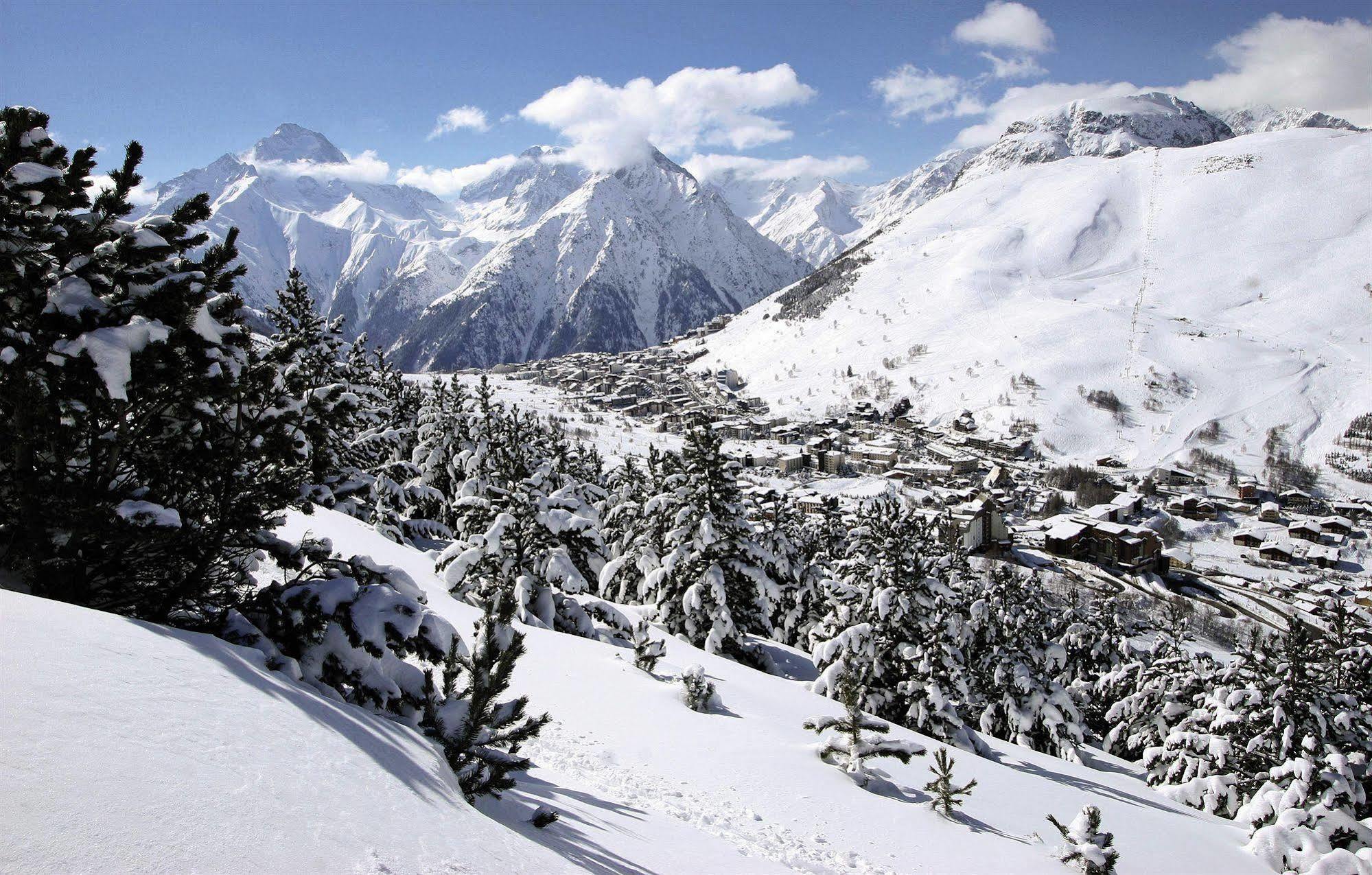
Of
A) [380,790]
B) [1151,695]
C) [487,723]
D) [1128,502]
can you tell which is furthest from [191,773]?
[1128,502]

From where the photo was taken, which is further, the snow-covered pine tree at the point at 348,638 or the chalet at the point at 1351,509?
the chalet at the point at 1351,509

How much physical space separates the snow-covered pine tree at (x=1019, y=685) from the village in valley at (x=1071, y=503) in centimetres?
830

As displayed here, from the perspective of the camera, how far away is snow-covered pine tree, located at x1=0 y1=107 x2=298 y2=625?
513cm

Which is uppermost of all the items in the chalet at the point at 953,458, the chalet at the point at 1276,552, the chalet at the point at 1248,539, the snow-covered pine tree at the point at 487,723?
the chalet at the point at 953,458

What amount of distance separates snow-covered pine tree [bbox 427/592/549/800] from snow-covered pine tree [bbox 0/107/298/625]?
8.32 feet

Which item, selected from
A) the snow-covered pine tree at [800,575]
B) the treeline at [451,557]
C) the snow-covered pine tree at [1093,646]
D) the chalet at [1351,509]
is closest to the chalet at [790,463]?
the snow-covered pine tree at [800,575]

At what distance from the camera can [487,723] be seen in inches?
197

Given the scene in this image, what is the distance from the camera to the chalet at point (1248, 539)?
75125 millimetres

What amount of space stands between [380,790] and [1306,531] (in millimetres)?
102351

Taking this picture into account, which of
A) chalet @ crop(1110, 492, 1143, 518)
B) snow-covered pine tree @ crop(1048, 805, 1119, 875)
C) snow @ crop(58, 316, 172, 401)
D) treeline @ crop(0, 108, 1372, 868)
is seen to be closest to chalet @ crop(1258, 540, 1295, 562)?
chalet @ crop(1110, 492, 1143, 518)

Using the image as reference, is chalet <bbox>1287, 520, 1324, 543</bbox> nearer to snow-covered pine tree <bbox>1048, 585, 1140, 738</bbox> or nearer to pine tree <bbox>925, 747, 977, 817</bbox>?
snow-covered pine tree <bbox>1048, 585, 1140, 738</bbox>

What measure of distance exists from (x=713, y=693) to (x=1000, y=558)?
221 feet

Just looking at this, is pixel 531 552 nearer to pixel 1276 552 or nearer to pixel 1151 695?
pixel 1151 695

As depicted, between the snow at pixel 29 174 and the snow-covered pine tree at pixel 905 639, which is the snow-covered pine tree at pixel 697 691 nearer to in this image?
the snow-covered pine tree at pixel 905 639
